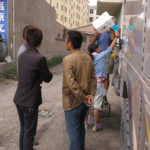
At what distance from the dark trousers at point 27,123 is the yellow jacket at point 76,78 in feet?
1.41

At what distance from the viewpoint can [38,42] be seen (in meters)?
2.64

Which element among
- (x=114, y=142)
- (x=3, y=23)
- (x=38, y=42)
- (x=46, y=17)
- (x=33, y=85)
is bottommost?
(x=114, y=142)

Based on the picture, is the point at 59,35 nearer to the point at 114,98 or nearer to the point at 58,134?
the point at 114,98

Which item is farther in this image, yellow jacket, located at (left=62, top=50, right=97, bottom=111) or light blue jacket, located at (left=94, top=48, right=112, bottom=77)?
light blue jacket, located at (left=94, top=48, right=112, bottom=77)

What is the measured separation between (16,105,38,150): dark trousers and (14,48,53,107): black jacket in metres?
0.10

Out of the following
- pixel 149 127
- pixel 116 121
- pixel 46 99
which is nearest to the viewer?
pixel 149 127

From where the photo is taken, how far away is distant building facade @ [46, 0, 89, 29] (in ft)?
143

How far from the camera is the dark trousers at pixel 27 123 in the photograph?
268cm

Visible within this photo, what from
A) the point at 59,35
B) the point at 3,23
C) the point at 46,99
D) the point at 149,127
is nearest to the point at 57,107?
the point at 46,99

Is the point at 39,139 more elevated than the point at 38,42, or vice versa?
the point at 38,42

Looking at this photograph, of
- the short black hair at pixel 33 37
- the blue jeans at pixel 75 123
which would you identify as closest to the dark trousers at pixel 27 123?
the blue jeans at pixel 75 123

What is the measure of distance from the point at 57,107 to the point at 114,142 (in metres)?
2.19

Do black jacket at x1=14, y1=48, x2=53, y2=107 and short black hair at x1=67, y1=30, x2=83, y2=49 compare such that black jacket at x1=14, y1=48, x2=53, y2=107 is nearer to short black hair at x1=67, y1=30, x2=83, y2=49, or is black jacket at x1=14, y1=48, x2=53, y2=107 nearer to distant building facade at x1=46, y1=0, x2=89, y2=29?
short black hair at x1=67, y1=30, x2=83, y2=49

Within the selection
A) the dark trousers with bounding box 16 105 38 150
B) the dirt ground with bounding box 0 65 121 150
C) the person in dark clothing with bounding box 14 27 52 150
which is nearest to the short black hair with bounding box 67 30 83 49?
the person in dark clothing with bounding box 14 27 52 150
